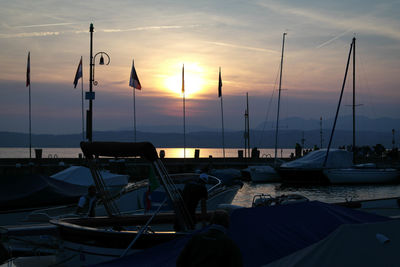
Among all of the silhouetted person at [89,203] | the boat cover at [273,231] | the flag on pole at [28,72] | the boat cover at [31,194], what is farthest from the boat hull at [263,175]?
the boat cover at [273,231]

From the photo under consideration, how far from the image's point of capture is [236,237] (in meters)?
6.57

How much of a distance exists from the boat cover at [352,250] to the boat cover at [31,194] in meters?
12.3

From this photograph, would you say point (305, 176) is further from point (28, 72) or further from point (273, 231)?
point (273, 231)

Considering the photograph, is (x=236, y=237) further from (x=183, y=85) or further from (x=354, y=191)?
(x=183, y=85)

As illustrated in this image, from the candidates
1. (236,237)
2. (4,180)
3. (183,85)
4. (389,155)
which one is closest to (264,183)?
(183,85)

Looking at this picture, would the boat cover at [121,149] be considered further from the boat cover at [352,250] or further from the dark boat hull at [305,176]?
the dark boat hull at [305,176]

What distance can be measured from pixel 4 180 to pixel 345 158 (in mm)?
32354

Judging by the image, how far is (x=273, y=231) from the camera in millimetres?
6508

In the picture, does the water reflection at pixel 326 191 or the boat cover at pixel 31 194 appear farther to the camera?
the water reflection at pixel 326 191

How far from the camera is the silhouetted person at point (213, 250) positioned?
185 inches

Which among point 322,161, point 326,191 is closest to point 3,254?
point 326,191

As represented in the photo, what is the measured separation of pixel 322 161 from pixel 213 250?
122 ft

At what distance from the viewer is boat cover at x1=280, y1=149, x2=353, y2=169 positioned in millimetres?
40031

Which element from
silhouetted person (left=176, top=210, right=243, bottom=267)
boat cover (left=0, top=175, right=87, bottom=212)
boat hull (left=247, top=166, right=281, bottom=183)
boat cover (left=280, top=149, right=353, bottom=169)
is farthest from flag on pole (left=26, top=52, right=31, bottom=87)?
silhouetted person (left=176, top=210, right=243, bottom=267)
